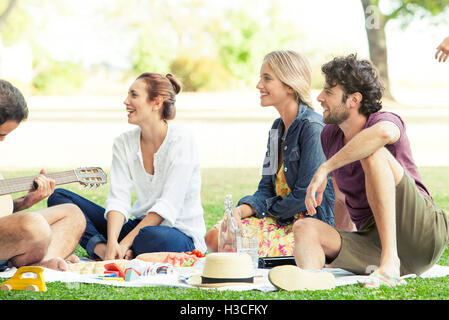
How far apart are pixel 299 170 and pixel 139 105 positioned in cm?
103

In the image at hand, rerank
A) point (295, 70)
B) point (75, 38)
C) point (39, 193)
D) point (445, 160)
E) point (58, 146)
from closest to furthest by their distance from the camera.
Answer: point (39, 193) < point (295, 70) < point (445, 160) < point (58, 146) < point (75, 38)

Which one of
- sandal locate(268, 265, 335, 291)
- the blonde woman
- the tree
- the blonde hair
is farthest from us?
the tree

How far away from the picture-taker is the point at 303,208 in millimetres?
3910

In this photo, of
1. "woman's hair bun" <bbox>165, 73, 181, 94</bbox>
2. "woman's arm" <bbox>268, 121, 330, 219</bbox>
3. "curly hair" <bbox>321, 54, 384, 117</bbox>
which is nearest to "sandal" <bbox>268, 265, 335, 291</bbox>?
"woman's arm" <bbox>268, 121, 330, 219</bbox>

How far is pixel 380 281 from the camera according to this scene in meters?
3.25

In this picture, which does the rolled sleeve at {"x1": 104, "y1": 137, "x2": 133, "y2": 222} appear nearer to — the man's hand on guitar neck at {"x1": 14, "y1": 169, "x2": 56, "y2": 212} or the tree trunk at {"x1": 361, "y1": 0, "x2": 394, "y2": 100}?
the man's hand on guitar neck at {"x1": 14, "y1": 169, "x2": 56, "y2": 212}

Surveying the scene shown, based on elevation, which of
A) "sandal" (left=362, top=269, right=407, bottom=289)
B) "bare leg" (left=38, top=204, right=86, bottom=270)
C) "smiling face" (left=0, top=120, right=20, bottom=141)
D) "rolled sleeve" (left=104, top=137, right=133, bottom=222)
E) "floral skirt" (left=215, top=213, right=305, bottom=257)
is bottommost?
"sandal" (left=362, top=269, right=407, bottom=289)

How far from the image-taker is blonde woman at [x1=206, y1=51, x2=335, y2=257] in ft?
13.1

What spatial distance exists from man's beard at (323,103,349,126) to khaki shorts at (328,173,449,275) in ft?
1.42
